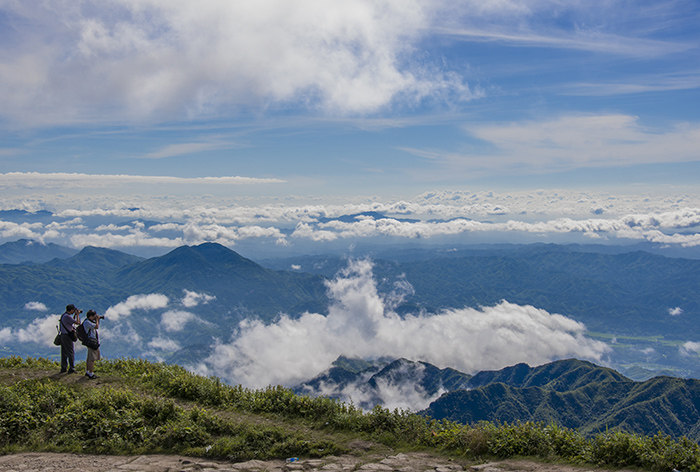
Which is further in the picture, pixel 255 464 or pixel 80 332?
pixel 80 332

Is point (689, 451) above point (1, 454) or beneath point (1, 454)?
above

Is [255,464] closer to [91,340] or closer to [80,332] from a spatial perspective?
[91,340]

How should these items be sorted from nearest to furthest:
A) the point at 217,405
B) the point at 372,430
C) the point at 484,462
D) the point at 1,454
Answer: the point at 484,462, the point at 1,454, the point at 372,430, the point at 217,405

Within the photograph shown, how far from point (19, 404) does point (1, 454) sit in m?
→ 2.32

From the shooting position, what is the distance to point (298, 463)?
10719 millimetres

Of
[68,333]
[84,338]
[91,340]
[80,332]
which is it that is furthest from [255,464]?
[68,333]

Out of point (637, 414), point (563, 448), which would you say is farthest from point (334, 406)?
point (637, 414)

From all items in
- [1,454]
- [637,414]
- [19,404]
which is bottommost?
[637,414]

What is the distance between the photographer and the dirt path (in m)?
10.1

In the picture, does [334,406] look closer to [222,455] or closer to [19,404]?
[222,455]

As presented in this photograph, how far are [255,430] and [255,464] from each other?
149cm

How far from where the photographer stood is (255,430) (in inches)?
473

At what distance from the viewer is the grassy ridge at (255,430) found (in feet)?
33.9

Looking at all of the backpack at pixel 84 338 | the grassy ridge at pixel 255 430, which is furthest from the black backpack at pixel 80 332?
the grassy ridge at pixel 255 430
